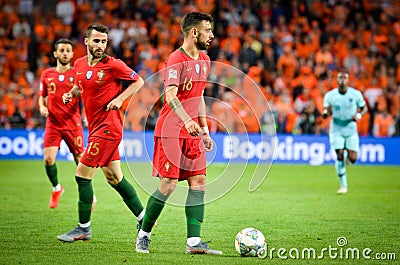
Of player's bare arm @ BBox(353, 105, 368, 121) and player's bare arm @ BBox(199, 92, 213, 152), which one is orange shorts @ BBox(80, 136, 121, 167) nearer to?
player's bare arm @ BBox(199, 92, 213, 152)

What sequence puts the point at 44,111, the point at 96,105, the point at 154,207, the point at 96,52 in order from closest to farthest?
the point at 154,207 → the point at 96,52 → the point at 96,105 → the point at 44,111

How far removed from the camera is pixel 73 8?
81.9 ft

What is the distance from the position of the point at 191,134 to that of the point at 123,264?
142cm

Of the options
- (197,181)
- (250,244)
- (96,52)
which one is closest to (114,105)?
(96,52)

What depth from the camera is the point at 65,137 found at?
37.0ft

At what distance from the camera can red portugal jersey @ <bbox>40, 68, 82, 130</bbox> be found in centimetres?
1125

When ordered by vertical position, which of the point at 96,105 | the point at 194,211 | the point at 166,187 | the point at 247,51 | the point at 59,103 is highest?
the point at 247,51

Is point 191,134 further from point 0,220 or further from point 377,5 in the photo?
point 377,5

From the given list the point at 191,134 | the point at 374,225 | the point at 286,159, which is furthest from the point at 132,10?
the point at 191,134

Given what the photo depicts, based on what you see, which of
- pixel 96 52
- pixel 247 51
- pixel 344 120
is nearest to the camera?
pixel 96 52

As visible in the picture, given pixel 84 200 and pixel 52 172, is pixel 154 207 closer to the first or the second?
pixel 84 200

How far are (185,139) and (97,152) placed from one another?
1.33 m

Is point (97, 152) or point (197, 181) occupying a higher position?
point (97, 152)

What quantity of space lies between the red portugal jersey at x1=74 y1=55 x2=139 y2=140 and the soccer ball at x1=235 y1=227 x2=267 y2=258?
2.01 metres
